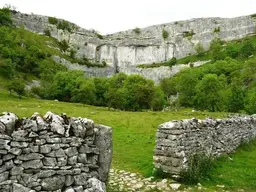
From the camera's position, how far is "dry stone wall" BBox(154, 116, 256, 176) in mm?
11562

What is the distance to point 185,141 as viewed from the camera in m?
11.9

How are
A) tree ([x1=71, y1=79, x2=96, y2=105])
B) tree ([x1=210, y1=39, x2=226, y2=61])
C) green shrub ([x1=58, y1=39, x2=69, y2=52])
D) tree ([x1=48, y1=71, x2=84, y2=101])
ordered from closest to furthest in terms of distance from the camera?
tree ([x1=71, y1=79, x2=96, y2=105]) < tree ([x1=48, y1=71, x2=84, y2=101]) < tree ([x1=210, y1=39, x2=226, y2=61]) < green shrub ([x1=58, y1=39, x2=69, y2=52])

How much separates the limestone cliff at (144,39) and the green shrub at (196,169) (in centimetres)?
13659

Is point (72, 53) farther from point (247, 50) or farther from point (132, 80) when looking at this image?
point (247, 50)

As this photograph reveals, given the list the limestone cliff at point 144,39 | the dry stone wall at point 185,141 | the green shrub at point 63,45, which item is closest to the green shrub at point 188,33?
the limestone cliff at point 144,39

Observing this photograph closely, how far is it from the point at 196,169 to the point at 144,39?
6659 inches

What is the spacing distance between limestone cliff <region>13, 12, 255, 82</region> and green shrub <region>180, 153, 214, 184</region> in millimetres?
136588

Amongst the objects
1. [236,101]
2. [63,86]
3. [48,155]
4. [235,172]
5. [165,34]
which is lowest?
[235,172]

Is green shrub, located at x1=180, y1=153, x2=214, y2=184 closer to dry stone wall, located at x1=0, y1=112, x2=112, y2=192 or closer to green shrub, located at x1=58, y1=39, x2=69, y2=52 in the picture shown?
dry stone wall, located at x1=0, y1=112, x2=112, y2=192

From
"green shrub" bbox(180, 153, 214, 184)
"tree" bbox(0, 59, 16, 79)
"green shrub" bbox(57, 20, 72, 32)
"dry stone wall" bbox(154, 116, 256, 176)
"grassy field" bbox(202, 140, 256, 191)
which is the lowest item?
"grassy field" bbox(202, 140, 256, 191)

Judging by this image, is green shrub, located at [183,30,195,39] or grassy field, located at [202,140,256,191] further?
green shrub, located at [183,30,195,39]

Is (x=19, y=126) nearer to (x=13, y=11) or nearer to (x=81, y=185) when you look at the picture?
(x=81, y=185)

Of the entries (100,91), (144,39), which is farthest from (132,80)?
(144,39)

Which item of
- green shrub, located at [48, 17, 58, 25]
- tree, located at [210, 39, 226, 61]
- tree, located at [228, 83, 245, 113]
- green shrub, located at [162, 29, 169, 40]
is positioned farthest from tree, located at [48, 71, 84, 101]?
green shrub, located at [162, 29, 169, 40]
